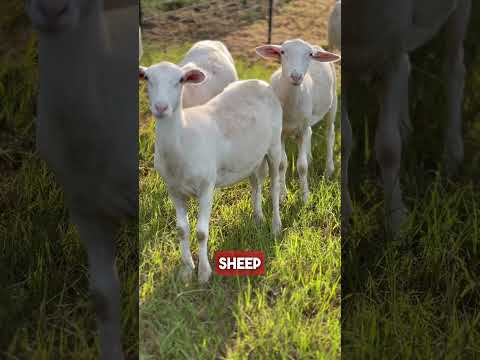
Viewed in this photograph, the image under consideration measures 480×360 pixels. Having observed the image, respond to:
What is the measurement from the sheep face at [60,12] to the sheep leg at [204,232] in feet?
Result: 2.46

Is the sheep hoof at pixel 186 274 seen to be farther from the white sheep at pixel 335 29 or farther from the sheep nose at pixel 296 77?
the white sheep at pixel 335 29

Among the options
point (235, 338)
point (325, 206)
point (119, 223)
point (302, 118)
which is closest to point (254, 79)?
point (302, 118)

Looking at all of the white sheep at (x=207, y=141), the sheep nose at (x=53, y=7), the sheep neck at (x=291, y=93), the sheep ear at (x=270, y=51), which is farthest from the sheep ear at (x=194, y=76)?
the sheep nose at (x=53, y=7)

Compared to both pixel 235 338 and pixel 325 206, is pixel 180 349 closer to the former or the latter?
pixel 235 338

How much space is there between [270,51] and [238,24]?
0.16m

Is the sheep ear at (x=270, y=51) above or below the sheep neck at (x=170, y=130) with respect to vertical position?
above

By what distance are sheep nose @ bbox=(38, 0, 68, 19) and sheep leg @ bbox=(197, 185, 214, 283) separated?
796 millimetres

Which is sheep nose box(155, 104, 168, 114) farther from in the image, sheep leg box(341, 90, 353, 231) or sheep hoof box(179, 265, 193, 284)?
sheep leg box(341, 90, 353, 231)

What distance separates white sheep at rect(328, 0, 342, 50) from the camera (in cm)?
260

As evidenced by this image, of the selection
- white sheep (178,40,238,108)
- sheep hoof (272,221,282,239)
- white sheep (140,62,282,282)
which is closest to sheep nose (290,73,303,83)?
white sheep (140,62,282,282)

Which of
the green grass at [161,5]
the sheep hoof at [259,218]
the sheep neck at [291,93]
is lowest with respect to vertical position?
the sheep hoof at [259,218]

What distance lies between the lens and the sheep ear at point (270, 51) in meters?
2.62

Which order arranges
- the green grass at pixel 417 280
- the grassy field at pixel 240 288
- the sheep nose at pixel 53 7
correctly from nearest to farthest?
the sheep nose at pixel 53 7
the grassy field at pixel 240 288
the green grass at pixel 417 280

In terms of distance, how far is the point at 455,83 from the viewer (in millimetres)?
2783
